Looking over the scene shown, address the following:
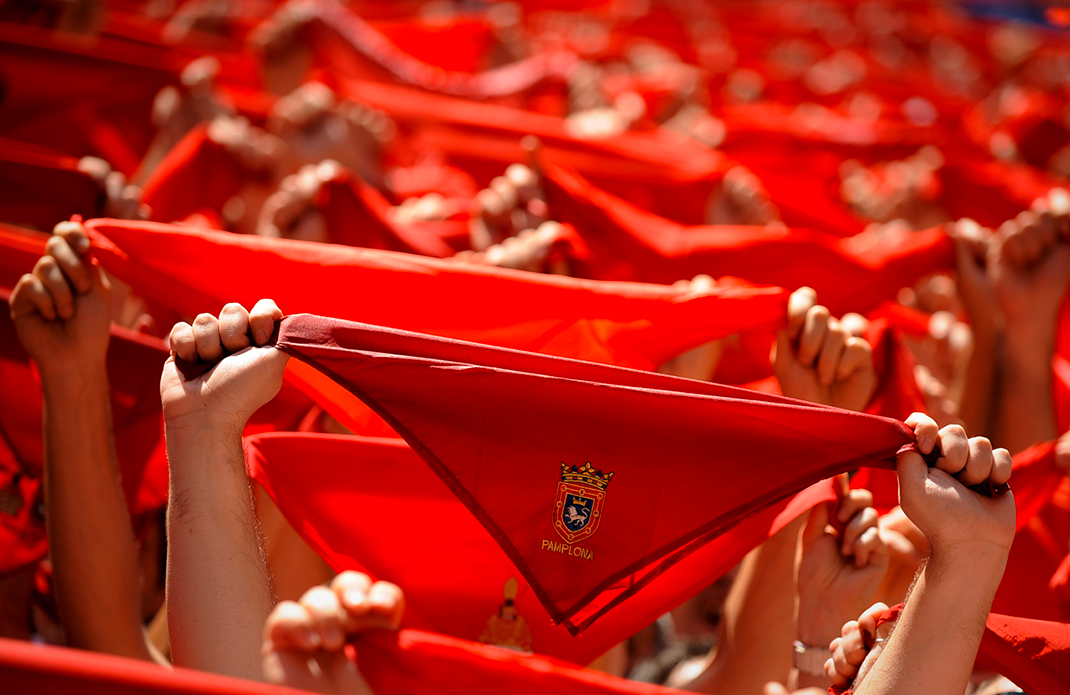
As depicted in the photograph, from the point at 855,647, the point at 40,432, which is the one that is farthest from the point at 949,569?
the point at 40,432

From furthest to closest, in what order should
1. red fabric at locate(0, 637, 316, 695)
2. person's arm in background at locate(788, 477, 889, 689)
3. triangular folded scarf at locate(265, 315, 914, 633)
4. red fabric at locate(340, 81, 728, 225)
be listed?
red fabric at locate(340, 81, 728, 225) → person's arm in background at locate(788, 477, 889, 689) → triangular folded scarf at locate(265, 315, 914, 633) → red fabric at locate(0, 637, 316, 695)

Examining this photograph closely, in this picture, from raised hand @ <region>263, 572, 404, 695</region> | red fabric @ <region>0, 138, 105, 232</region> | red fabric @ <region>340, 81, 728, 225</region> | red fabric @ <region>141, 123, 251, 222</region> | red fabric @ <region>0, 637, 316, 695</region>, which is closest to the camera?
red fabric @ <region>0, 637, 316, 695</region>

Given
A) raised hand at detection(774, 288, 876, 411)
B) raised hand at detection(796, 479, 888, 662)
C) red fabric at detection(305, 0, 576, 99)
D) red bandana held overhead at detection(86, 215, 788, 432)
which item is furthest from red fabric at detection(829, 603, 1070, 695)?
red fabric at detection(305, 0, 576, 99)

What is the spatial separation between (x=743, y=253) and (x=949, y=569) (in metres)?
1.45

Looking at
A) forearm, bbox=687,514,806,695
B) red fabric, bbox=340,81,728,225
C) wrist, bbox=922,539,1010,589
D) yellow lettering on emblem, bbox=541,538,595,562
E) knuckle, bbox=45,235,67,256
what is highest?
red fabric, bbox=340,81,728,225

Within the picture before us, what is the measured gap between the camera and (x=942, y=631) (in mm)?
1188

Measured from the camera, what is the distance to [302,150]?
10.8ft

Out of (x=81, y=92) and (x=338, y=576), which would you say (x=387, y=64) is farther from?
(x=338, y=576)

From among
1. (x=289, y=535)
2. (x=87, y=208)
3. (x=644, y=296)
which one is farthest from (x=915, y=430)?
(x=87, y=208)

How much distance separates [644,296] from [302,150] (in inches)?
75.4

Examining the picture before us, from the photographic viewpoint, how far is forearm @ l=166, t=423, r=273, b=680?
1.21 meters

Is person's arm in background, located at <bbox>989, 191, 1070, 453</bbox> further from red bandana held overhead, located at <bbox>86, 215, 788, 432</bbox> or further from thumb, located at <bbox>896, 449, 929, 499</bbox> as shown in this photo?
thumb, located at <bbox>896, 449, 929, 499</bbox>

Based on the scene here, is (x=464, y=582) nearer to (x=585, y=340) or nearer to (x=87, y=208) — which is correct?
(x=585, y=340)

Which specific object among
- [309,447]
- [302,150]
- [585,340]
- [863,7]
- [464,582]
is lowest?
[464,582]
